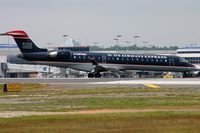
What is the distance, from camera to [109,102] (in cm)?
3941

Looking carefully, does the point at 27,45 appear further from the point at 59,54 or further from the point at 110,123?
the point at 110,123

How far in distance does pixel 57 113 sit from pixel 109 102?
8.33 metres

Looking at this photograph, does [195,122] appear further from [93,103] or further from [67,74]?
[67,74]

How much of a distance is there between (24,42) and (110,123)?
6509 cm

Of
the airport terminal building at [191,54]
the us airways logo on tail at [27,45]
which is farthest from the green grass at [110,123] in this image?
the airport terminal building at [191,54]

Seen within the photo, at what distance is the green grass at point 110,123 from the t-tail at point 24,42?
197ft

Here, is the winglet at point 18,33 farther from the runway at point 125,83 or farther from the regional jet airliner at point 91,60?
the runway at point 125,83

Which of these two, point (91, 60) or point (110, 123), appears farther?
point (91, 60)

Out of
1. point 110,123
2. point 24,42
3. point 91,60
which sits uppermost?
point 24,42

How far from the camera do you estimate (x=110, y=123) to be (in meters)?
26.2

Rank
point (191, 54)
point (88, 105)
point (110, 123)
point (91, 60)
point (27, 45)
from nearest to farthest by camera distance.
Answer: point (110, 123) → point (88, 105) → point (91, 60) → point (27, 45) → point (191, 54)

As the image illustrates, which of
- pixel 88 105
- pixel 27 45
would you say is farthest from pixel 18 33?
pixel 88 105

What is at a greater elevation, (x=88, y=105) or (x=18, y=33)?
(x=18, y=33)

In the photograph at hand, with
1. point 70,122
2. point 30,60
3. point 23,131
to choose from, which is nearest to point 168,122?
point 70,122
